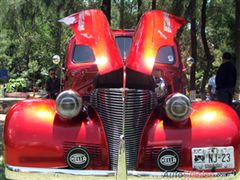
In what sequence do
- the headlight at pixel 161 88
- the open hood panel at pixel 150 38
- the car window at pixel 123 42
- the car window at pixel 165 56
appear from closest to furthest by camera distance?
1. the open hood panel at pixel 150 38
2. the headlight at pixel 161 88
3. the car window at pixel 165 56
4. the car window at pixel 123 42

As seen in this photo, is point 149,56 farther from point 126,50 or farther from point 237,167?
point 126,50

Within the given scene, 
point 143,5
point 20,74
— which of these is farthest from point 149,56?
point 20,74

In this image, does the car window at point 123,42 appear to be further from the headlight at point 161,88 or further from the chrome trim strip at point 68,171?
the chrome trim strip at point 68,171

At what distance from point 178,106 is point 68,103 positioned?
1057mm

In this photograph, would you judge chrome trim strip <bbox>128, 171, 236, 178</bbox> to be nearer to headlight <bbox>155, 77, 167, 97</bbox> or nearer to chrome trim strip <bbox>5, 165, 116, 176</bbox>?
chrome trim strip <bbox>5, 165, 116, 176</bbox>

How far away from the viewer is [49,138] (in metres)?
4.83

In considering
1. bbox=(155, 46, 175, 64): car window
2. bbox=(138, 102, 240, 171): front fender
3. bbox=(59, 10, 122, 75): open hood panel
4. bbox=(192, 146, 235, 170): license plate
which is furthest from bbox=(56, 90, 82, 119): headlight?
bbox=(155, 46, 175, 64): car window

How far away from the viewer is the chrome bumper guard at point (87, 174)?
4.52m

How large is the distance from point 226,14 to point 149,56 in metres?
25.7

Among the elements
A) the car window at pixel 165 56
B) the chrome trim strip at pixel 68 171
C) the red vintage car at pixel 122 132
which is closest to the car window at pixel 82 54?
the car window at pixel 165 56

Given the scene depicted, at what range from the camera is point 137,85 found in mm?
4969

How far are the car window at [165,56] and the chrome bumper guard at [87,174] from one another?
2.50m

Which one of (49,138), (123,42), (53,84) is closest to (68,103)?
(49,138)

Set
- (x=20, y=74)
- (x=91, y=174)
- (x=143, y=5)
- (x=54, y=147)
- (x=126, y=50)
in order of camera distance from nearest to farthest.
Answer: (x=91, y=174)
(x=54, y=147)
(x=126, y=50)
(x=143, y=5)
(x=20, y=74)
